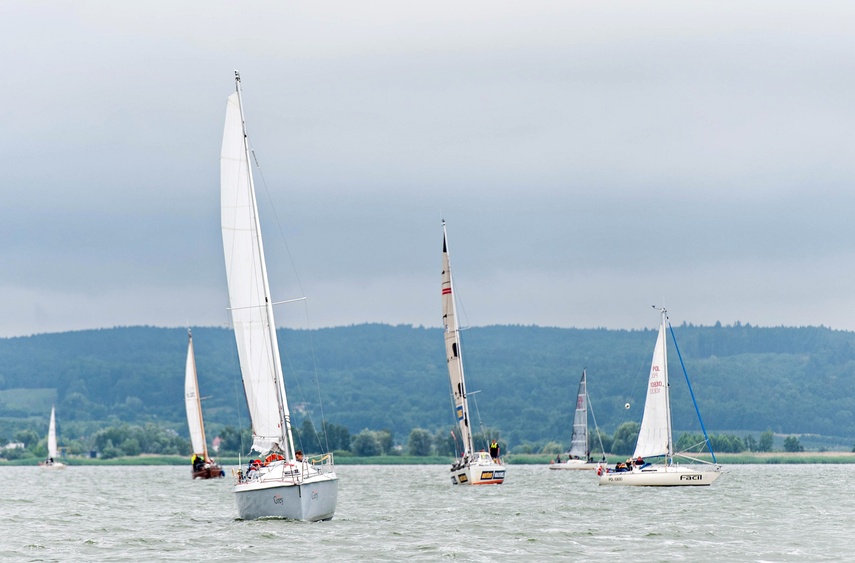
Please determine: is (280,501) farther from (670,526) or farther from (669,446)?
(669,446)

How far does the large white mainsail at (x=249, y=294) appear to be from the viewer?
164 ft

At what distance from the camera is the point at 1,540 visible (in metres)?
46.6

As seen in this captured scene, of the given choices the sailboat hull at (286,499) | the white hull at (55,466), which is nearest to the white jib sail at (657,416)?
A: the sailboat hull at (286,499)

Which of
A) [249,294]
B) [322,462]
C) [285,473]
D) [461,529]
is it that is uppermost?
[249,294]

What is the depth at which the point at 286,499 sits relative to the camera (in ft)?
152

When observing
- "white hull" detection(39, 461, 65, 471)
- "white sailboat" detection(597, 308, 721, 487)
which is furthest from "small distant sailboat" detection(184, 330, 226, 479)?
"white hull" detection(39, 461, 65, 471)

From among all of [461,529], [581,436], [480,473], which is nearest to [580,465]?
[581,436]

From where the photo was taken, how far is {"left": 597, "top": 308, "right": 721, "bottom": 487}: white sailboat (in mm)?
81250

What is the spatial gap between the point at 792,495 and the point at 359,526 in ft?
113

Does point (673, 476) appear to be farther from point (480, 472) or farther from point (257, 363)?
point (257, 363)

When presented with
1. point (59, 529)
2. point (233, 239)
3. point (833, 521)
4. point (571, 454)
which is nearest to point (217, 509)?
point (59, 529)

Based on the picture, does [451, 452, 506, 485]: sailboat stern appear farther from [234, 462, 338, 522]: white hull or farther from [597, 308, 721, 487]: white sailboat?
[234, 462, 338, 522]: white hull

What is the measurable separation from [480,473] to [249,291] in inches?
1456

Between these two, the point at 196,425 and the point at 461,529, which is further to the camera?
the point at 196,425
